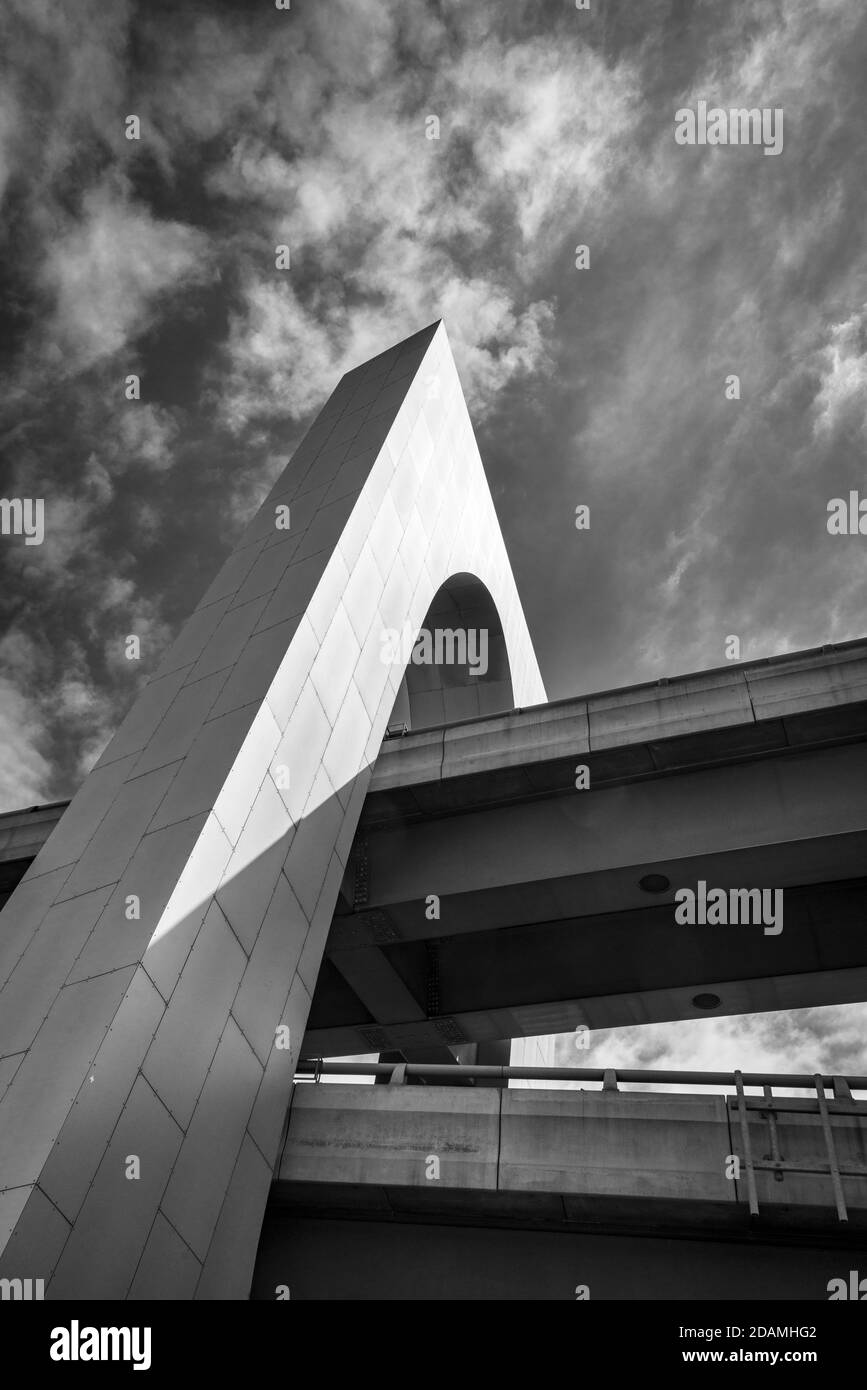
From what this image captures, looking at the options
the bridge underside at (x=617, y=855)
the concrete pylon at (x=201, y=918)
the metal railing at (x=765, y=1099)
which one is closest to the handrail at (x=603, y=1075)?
the metal railing at (x=765, y=1099)

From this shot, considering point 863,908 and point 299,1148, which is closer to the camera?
point 299,1148

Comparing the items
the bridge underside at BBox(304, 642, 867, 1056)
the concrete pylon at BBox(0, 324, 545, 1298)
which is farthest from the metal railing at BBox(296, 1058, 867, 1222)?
the bridge underside at BBox(304, 642, 867, 1056)

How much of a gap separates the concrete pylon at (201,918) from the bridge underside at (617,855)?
2041 mm

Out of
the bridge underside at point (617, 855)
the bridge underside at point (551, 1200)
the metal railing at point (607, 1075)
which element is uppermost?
the bridge underside at point (617, 855)

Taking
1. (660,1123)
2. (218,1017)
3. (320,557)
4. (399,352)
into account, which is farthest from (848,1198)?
(399,352)

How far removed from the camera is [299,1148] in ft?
37.9

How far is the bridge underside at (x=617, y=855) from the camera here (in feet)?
48.7

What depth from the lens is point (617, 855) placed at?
611 inches

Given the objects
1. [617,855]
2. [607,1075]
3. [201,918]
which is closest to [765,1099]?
[607,1075]

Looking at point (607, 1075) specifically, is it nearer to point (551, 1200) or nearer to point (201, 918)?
point (551, 1200)

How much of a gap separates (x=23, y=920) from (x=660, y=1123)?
7734 millimetres

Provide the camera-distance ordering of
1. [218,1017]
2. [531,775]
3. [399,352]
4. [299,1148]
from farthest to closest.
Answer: [399,352] → [531,775] → [299,1148] → [218,1017]

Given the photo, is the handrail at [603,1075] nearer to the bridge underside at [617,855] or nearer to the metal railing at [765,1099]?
the metal railing at [765,1099]
